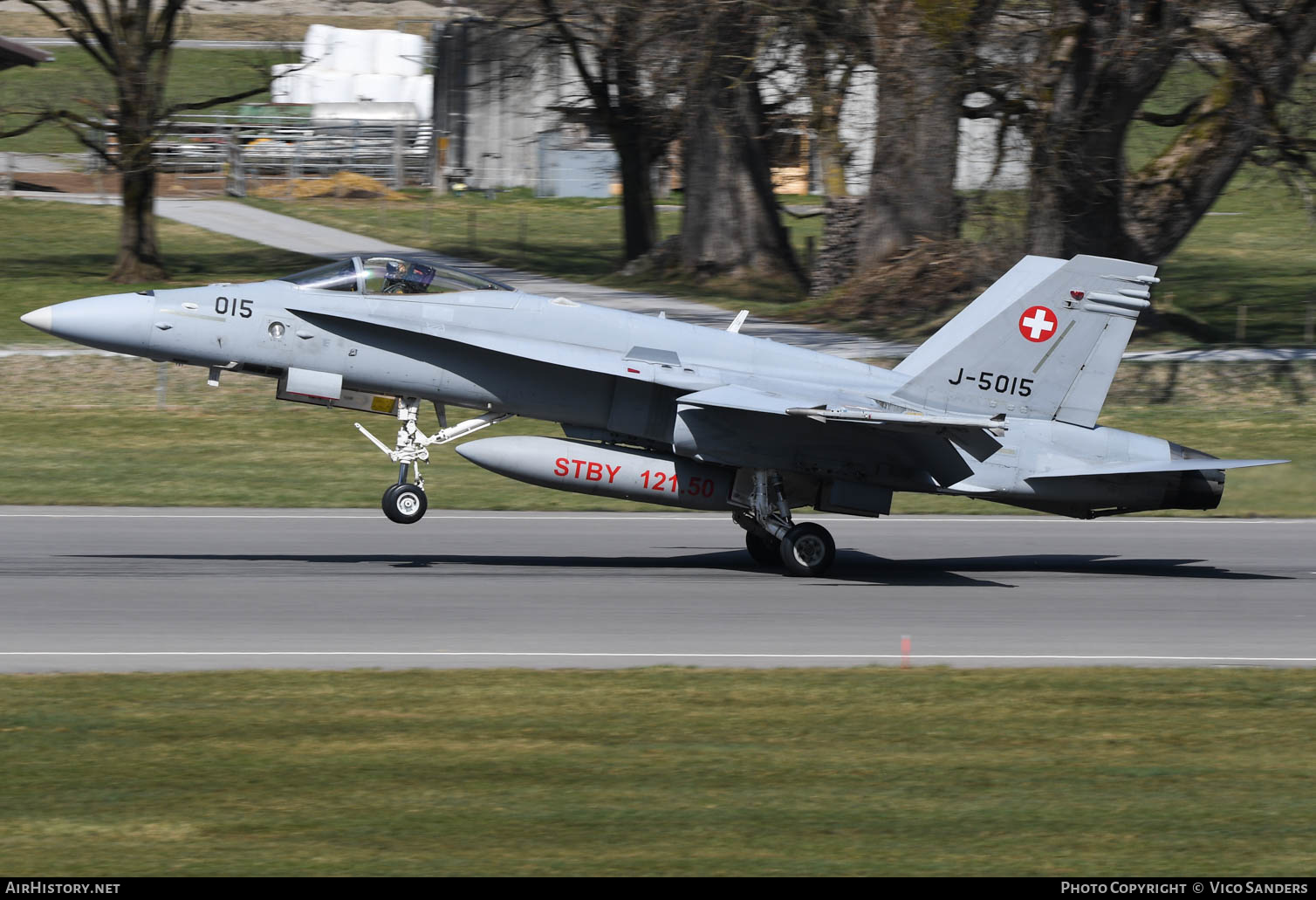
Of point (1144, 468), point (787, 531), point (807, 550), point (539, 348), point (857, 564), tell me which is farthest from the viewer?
point (857, 564)

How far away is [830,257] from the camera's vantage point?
3769 centimetres

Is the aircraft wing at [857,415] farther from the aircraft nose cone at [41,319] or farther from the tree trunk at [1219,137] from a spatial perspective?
the tree trunk at [1219,137]

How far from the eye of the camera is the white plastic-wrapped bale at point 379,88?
213ft

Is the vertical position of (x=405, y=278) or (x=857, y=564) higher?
(x=405, y=278)

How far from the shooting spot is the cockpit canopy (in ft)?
50.8

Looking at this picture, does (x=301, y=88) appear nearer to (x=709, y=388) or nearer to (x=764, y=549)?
(x=764, y=549)

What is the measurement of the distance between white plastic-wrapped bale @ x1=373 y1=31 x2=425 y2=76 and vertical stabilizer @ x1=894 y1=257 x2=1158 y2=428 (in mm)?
53144

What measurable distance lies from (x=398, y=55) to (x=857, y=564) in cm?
5379

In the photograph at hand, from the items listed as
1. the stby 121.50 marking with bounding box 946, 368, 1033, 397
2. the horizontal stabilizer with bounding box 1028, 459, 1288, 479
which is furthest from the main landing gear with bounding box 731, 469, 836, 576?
the horizontal stabilizer with bounding box 1028, 459, 1288, 479

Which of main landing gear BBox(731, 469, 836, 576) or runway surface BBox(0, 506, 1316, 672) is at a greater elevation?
main landing gear BBox(731, 469, 836, 576)

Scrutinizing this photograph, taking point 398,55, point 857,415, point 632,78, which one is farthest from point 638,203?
point 857,415

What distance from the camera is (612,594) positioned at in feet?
49.3

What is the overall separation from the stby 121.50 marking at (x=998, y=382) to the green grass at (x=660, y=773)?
16.8 feet

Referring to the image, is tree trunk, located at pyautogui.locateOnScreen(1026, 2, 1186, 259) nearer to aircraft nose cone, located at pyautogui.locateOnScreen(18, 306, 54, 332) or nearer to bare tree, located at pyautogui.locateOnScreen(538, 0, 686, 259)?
bare tree, located at pyautogui.locateOnScreen(538, 0, 686, 259)
